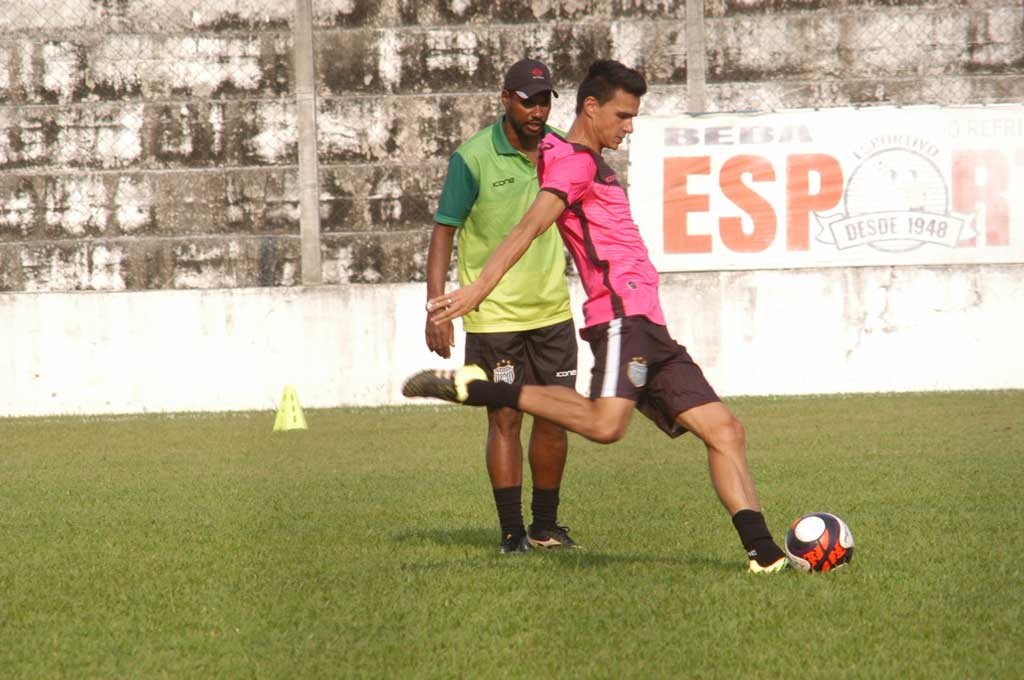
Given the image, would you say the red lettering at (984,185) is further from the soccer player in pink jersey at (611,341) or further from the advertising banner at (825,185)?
the soccer player in pink jersey at (611,341)

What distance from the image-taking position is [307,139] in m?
18.4

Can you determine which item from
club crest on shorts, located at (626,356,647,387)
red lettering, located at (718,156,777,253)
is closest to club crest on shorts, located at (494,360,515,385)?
club crest on shorts, located at (626,356,647,387)

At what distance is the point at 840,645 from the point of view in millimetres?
4750

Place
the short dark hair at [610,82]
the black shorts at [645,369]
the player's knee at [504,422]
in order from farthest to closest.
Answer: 1. the player's knee at [504,422]
2. the short dark hair at [610,82]
3. the black shorts at [645,369]

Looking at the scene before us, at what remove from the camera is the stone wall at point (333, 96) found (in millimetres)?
18297

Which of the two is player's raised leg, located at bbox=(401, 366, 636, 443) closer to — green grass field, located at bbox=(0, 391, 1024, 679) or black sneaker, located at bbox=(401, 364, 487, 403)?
black sneaker, located at bbox=(401, 364, 487, 403)

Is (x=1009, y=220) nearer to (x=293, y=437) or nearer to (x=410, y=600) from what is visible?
(x=293, y=437)

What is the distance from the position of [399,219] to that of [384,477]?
27.0ft

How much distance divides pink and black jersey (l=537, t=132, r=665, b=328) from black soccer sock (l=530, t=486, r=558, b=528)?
1233mm

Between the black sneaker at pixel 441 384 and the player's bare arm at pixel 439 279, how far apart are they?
0.81 m

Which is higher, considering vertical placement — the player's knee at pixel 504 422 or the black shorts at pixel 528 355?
the black shorts at pixel 528 355

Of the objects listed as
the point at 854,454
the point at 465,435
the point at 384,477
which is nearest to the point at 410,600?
the point at 384,477

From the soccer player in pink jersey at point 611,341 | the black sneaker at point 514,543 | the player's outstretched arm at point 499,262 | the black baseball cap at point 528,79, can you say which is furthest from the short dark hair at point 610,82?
the black sneaker at point 514,543

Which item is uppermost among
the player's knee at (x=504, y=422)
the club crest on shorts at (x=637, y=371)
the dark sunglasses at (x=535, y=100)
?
the dark sunglasses at (x=535, y=100)
